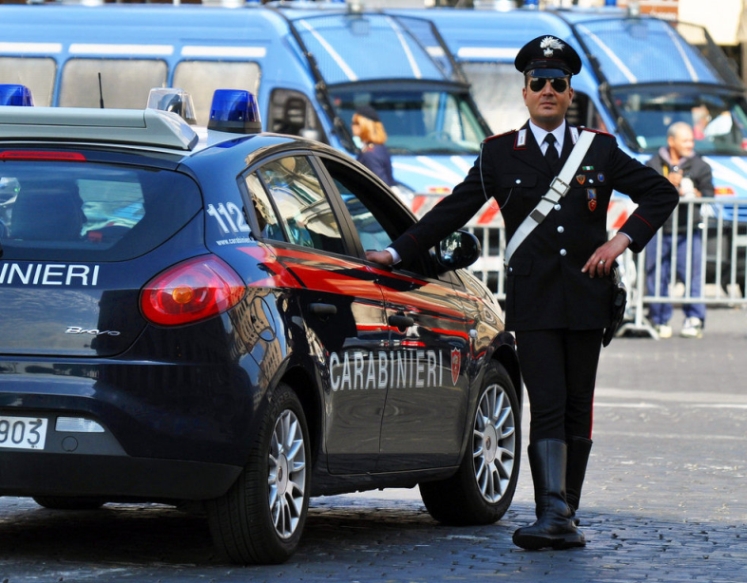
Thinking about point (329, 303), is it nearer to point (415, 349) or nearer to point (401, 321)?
point (401, 321)

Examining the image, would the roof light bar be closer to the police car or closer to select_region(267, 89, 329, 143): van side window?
the police car

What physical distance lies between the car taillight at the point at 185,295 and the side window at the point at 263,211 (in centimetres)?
44

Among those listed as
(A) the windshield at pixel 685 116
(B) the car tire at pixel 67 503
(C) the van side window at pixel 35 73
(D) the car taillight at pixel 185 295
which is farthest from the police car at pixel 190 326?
(C) the van side window at pixel 35 73

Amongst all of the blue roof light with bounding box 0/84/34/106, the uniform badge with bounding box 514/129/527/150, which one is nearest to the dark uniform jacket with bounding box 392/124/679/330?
the uniform badge with bounding box 514/129/527/150

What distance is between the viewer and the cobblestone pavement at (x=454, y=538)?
20.1 feet

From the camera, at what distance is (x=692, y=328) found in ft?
59.1

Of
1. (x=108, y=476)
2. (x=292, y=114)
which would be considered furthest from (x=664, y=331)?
(x=108, y=476)

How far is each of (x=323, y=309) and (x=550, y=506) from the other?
1.16 metres

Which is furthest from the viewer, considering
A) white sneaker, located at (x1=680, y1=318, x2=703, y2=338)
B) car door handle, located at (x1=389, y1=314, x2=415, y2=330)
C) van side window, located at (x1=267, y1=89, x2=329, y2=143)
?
van side window, located at (x1=267, y1=89, x2=329, y2=143)

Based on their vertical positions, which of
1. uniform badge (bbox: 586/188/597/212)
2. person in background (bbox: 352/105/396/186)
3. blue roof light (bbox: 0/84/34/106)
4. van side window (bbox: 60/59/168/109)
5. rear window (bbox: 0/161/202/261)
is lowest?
rear window (bbox: 0/161/202/261)

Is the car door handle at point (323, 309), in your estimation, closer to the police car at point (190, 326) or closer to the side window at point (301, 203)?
the police car at point (190, 326)

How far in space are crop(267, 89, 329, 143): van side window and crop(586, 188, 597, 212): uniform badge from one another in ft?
41.1

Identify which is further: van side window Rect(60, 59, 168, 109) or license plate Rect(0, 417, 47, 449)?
van side window Rect(60, 59, 168, 109)

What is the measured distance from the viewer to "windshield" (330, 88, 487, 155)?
19641mm
